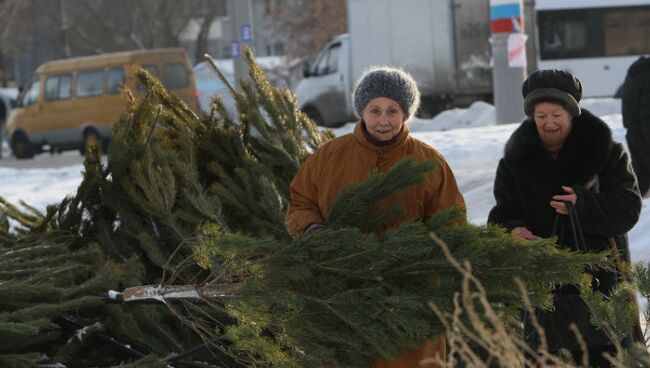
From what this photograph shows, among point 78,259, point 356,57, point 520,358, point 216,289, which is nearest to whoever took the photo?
point 520,358

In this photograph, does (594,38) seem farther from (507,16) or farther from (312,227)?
(312,227)

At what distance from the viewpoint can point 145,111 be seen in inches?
244

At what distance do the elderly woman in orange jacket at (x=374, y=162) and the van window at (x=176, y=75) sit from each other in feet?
69.7

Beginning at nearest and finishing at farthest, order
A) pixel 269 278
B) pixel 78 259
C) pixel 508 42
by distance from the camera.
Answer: pixel 269 278 < pixel 78 259 < pixel 508 42

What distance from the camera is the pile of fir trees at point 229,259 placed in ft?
12.9

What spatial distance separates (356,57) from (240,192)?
64.6 feet

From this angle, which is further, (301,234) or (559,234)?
(559,234)

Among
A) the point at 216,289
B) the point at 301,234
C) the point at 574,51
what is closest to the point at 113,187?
the point at 216,289

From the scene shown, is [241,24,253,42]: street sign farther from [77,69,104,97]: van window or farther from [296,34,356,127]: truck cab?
[77,69,104,97]: van window

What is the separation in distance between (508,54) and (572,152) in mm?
11871

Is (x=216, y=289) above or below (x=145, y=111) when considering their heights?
below

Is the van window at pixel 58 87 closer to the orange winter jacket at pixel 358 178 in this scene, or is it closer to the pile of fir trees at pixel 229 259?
the pile of fir trees at pixel 229 259

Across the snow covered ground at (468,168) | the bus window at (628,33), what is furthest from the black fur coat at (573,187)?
the bus window at (628,33)

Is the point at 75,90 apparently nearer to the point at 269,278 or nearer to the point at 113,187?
the point at 113,187
